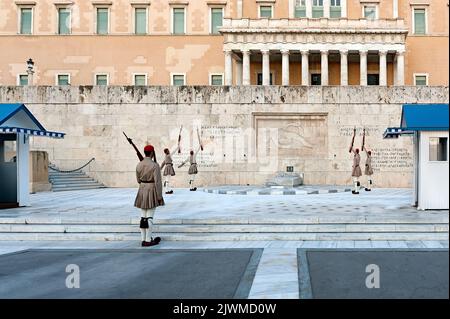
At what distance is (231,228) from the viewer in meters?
11.4

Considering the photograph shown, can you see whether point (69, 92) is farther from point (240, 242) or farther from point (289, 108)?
point (240, 242)

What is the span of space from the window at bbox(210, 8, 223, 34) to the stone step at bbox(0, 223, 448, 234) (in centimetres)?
4158

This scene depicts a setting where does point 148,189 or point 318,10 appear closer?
point 148,189

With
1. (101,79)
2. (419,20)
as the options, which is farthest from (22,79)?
(419,20)

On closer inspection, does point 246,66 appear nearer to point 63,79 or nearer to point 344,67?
point 344,67

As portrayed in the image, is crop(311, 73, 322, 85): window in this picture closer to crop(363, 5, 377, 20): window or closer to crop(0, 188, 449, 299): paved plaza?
crop(363, 5, 377, 20): window

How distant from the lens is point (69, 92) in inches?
1059

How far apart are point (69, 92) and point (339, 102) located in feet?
49.8

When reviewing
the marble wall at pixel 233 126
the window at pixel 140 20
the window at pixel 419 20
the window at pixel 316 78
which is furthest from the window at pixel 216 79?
the marble wall at pixel 233 126

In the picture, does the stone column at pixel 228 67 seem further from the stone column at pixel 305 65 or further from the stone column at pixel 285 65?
the stone column at pixel 305 65

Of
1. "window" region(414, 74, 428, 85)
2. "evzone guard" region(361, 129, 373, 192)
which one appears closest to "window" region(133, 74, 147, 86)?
"window" region(414, 74, 428, 85)

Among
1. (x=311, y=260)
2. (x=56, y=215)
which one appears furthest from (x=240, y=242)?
(x=56, y=215)

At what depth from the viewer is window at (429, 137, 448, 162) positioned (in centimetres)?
1337

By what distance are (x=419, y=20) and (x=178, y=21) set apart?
25.8m
